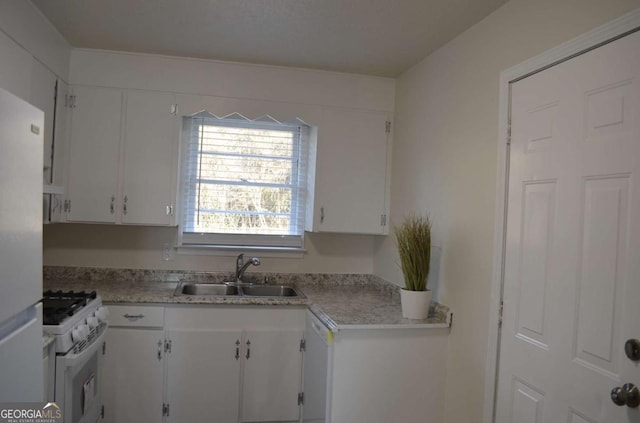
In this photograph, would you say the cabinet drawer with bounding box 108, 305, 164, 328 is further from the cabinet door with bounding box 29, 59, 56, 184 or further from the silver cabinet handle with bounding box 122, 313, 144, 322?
the cabinet door with bounding box 29, 59, 56, 184

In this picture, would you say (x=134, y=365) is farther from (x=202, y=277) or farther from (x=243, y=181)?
(x=243, y=181)

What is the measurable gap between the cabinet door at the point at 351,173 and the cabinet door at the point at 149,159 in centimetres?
101

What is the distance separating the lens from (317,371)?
2504 mm

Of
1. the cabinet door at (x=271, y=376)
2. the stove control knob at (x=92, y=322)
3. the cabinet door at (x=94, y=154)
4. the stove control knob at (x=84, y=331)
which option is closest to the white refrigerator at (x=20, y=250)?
the stove control knob at (x=84, y=331)

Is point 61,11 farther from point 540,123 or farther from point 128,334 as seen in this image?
point 540,123

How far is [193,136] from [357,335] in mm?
1952

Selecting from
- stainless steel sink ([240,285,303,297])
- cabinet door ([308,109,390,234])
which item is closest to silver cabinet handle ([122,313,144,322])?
stainless steel sink ([240,285,303,297])

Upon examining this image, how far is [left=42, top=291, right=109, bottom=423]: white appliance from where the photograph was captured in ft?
6.23

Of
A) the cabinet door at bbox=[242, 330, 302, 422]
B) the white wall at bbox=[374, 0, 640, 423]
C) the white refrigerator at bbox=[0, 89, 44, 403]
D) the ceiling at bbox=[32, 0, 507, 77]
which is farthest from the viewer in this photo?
the cabinet door at bbox=[242, 330, 302, 422]

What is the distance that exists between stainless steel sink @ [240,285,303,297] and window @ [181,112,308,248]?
34 centimetres

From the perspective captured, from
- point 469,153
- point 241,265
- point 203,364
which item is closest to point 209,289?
point 241,265

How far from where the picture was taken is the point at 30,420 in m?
1.24

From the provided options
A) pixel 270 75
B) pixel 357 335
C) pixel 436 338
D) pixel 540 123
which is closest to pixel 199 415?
pixel 357 335

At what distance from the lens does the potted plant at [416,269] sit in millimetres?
2367
